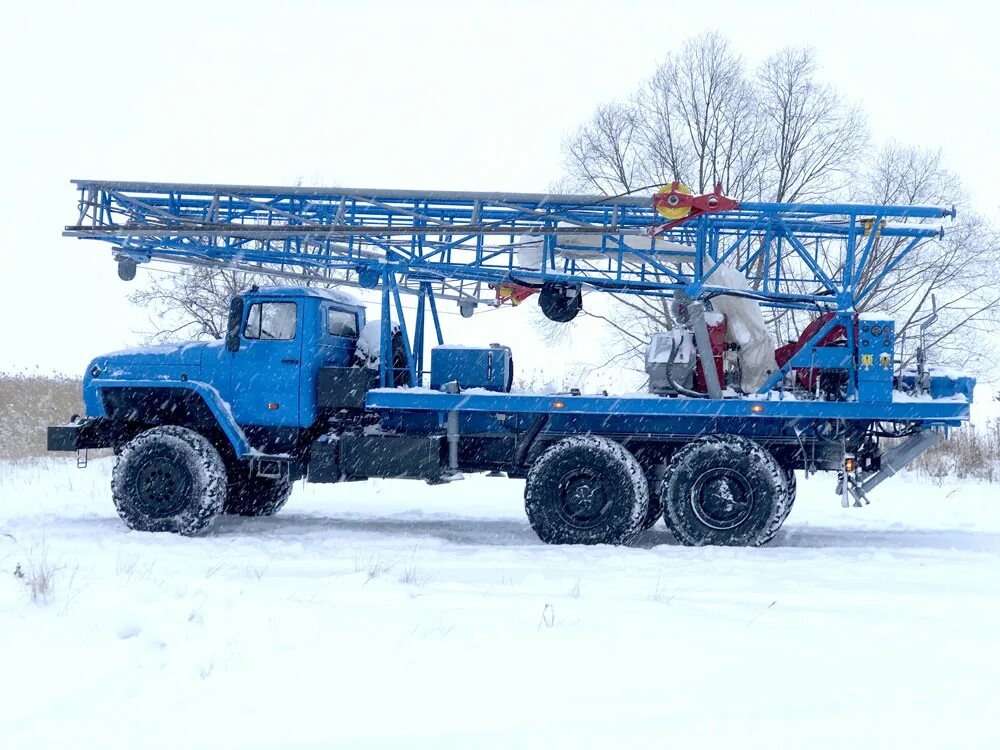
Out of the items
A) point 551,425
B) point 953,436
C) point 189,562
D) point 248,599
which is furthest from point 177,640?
point 953,436

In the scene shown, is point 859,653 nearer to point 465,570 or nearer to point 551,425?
point 465,570

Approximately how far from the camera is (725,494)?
9.09 meters

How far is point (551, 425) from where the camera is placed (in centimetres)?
988

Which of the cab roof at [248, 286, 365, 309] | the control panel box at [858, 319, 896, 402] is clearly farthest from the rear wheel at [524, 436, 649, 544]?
the cab roof at [248, 286, 365, 309]

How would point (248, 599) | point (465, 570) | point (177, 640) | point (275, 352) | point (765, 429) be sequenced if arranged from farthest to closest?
point (275, 352) < point (765, 429) < point (465, 570) < point (248, 599) < point (177, 640)

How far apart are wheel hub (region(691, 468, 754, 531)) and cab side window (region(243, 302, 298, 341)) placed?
4417mm

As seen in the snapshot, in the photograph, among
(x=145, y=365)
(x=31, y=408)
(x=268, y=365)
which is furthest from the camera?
(x=31, y=408)

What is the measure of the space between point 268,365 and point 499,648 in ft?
19.6

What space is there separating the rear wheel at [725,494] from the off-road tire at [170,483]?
4.48 meters

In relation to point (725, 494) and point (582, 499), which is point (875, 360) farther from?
point (582, 499)

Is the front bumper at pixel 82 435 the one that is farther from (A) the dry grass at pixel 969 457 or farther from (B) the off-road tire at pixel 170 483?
(A) the dry grass at pixel 969 457

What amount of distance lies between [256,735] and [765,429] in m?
6.72

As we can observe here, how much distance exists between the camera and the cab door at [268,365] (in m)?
10.2

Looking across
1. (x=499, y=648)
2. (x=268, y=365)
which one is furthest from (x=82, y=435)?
(x=499, y=648)
